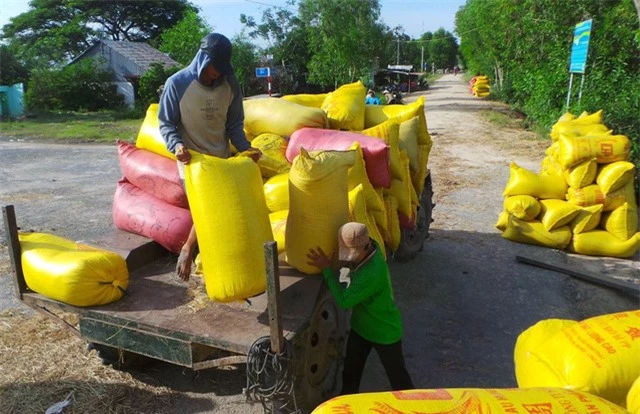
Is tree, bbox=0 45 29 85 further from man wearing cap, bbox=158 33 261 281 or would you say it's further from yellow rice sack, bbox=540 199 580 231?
yellow rice sack, bbox=540 199 580 231

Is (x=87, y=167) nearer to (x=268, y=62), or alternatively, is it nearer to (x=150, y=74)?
(x=150, y=74)

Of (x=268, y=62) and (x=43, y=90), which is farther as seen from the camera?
(x=268, y=62)

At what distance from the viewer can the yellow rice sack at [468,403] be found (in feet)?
6.33

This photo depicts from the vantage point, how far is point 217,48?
3.24m

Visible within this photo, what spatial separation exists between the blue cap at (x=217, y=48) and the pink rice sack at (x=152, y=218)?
1074 millimetres

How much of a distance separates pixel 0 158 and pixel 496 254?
12.9 meters

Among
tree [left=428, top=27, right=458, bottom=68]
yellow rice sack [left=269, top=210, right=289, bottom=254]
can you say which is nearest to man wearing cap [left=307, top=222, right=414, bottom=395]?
yellow rice sack [left=269, top=210, right=289, bottom=254]

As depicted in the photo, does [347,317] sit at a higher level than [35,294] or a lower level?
lower

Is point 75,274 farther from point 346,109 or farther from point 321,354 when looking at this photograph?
point 346,109

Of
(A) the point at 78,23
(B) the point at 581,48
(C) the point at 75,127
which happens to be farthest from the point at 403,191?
(A) the point at 78,23

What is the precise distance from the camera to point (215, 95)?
11.6ft

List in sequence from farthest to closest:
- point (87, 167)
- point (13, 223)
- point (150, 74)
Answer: point (150, 74) < point (87, 167) < point (13, 223)

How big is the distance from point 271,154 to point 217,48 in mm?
1404


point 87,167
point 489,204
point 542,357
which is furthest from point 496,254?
point 87,167
